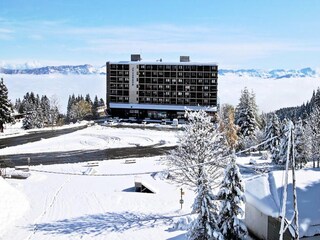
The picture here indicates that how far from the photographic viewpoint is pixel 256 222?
822 inches

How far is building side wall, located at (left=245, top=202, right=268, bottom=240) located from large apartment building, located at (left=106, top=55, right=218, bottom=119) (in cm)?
8196

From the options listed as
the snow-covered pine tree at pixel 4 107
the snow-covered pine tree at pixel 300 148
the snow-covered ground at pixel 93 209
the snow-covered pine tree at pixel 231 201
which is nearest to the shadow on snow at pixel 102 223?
the snow-covered ground at pixel 93 209

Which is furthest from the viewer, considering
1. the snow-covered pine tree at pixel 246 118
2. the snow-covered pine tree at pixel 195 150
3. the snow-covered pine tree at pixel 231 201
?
the snow-covered pine tree at pixel 246 118

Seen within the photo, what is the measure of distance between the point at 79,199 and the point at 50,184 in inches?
260

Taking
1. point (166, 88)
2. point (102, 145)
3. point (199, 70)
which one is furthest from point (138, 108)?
point (102, 145)

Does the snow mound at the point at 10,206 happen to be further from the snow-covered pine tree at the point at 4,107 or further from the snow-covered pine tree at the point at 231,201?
the snow-covered pine tree at the point at 4,107

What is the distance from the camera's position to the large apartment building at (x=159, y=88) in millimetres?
105000

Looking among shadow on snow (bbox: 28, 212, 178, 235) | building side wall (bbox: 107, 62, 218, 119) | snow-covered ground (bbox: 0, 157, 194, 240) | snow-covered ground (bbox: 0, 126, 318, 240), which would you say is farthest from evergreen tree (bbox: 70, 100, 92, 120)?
shadow on snow (bbox: 28, 212, 178, 235)

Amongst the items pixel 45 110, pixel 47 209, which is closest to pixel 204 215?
pixel 47 209

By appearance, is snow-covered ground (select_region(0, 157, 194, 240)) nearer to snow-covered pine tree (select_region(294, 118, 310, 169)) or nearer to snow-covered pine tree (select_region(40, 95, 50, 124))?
snow-covered pine tree (select_region(294, 118, 310, 169))

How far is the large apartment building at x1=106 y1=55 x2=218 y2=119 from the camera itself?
105m

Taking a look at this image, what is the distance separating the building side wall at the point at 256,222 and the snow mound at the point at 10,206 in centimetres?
1528

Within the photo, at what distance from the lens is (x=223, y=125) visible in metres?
62.8

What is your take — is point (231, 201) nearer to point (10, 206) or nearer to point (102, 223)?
point (102, 223)
